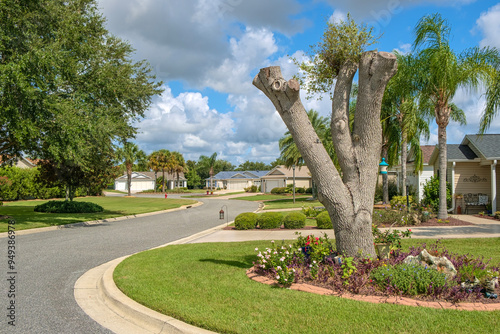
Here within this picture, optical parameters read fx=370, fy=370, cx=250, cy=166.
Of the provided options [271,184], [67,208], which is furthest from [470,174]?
[271,184]

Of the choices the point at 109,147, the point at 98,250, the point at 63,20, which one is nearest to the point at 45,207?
the point at 109,147

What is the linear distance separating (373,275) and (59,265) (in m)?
7.26

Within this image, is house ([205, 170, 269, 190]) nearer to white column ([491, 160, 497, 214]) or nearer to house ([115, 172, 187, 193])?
house ([115, 172, 187, 193])

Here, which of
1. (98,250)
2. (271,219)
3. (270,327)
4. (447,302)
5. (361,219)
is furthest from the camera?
(271,219)

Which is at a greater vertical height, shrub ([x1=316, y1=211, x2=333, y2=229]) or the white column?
the white column

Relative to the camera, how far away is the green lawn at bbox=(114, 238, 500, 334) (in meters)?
4.44

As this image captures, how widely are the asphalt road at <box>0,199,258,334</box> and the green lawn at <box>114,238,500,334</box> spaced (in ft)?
3.37

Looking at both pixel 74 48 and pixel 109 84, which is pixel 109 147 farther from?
pixel 74 48

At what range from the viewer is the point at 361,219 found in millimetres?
6562

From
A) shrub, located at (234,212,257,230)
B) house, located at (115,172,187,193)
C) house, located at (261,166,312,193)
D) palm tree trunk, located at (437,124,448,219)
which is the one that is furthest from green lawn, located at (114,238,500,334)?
house, located at (115,172,187,193)

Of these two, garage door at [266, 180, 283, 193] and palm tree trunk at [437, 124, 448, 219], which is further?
garage door at [266, 180, 283, 193]

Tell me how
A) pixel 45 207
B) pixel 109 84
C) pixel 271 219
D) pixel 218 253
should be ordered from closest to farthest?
1. pixel 218 253
2. pixel 271 219
3. pixel 109 84
4. pixel 45 207

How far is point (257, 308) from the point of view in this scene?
16.8ft

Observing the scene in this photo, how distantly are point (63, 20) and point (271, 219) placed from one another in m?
13.5
